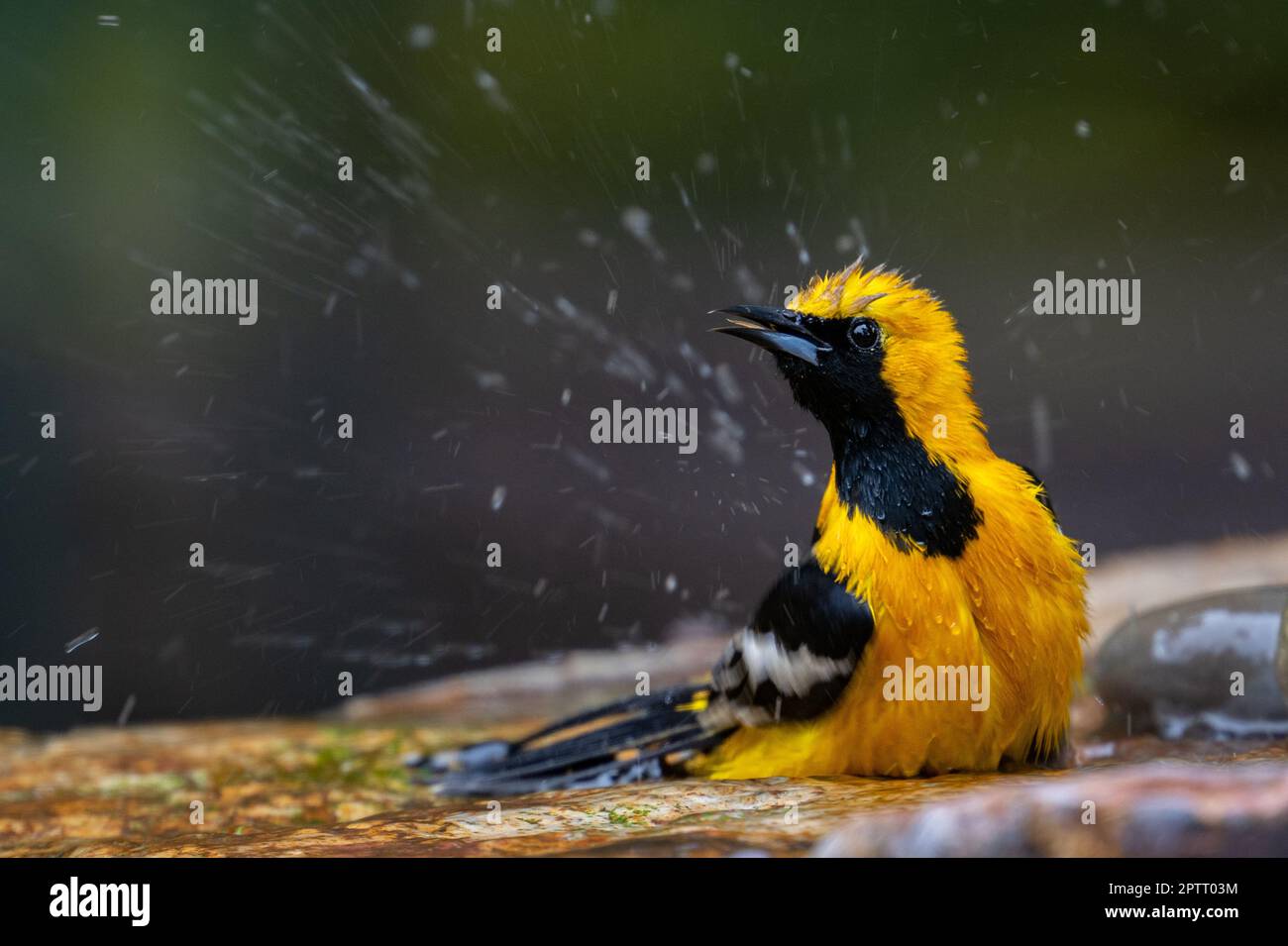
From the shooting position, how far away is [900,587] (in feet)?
7.82

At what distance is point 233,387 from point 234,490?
1.62 feet

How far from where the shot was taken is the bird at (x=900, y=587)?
238 centimetres

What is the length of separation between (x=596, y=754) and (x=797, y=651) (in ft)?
2.28

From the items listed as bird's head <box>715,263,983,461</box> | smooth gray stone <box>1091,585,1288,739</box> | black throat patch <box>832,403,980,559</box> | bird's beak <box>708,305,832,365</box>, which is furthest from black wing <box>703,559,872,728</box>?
smooth gray stone <box>1091,585,1288,739</box>

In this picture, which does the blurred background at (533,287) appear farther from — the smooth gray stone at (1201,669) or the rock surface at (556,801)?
the smooth gray stone at (1201,669)

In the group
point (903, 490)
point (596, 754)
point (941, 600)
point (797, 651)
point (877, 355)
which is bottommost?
point (596, 754)

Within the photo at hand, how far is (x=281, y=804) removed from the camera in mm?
2834

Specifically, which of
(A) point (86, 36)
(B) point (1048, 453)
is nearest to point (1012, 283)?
(B) point (1048, 453)

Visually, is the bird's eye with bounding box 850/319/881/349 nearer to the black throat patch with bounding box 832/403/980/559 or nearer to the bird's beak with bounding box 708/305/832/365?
the bird's beak with bounding box 708/305/832/365

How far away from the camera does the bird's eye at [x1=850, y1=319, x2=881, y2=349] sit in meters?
2.54

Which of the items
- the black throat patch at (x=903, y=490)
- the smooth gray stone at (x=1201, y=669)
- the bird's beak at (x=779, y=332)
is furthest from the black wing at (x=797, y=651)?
the smooth gray stone at (x=1201, y=669)

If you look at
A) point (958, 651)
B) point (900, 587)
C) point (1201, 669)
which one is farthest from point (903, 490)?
point (1201, 669)

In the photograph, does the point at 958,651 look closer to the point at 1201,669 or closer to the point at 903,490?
the point at 903,490
